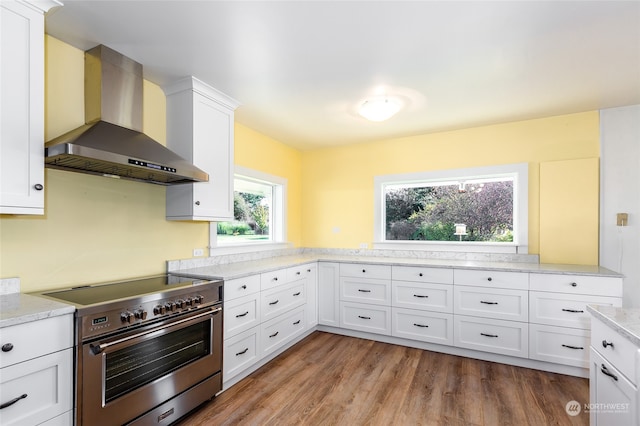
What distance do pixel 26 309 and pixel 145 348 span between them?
629 mm

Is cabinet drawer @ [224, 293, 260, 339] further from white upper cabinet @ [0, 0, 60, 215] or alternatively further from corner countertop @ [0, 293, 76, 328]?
white upper cabinet @ [0, 0, 60, 215]

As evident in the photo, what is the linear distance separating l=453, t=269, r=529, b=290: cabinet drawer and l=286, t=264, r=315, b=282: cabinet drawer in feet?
5.27

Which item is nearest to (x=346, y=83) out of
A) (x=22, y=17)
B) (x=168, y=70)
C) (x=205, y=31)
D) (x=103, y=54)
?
(x=205, y=31)

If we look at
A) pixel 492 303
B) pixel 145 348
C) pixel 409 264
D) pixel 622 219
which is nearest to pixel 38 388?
pixel 145 348

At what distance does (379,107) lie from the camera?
281cm

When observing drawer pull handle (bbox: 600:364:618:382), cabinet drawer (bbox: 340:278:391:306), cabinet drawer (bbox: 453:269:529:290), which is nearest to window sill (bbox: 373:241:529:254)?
cabinet drawer (bbox: 453:269:529:290)

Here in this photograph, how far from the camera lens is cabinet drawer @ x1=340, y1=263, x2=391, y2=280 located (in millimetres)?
3514

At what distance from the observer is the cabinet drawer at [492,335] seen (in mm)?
2912

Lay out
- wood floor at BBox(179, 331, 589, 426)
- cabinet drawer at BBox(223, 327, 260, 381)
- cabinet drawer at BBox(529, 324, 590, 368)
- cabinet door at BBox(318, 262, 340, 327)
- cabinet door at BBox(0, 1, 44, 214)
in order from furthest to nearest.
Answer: cabinet door at BBox(318, 262, 340, 327)
cabinet drawer at BBox(529, 324, 590, 368)
cabinet drawer at BBox(223, 327, 260, 381)
wood floor at BBox(179, 331, 589, 426)
cabinet door at BBox(0, 1, 44, 214)

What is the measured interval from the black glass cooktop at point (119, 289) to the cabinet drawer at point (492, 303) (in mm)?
2502

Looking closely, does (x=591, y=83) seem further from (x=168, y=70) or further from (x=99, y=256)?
(x=99, y=256)

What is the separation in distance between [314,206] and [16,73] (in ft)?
11.4

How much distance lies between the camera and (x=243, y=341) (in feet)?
8.65

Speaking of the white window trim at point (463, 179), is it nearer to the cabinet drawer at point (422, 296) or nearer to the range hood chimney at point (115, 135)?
the cabinet drawer at point (422, 296)
